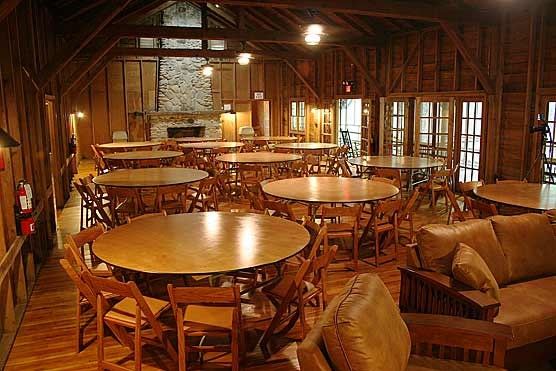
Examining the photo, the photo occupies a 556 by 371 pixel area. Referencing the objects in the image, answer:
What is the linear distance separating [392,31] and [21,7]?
770cm

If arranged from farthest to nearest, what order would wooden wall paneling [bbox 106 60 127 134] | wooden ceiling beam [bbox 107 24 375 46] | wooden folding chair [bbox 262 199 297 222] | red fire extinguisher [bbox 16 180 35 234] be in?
1. wooden wall paneling [bbox 106 60 127 134]
2. wooden ceiling beam [bbox 107 24 375 46]
3. wooden folding chair [bbox 262 199 297 222]
4. red fire extinguisher [bbox 16 180 35 234]

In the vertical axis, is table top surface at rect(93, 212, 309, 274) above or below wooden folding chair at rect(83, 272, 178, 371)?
above

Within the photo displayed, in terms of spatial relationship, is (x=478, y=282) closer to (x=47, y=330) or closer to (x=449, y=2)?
(x=47, y=330)

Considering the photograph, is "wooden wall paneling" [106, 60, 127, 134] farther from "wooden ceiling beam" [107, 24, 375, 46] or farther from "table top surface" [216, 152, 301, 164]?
"table top surface" [216, 152, 301, 164]

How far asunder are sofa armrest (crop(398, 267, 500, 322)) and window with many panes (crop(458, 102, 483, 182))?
599 cm

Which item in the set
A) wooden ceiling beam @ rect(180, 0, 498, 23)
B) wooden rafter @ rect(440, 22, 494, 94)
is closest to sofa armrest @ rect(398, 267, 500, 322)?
wooden ceiling beam @ rect(180, 0, 498, 23)

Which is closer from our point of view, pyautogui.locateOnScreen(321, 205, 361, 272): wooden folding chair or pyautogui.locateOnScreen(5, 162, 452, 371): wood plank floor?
pyautogui.locateOnScreen(5, 162, 452, 371): wood plank floor

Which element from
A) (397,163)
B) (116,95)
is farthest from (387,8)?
(116,95)

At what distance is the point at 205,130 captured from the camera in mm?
15914

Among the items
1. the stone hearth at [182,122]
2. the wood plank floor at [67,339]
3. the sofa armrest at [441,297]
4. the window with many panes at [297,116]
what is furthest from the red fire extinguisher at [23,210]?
the window with many panes at [297,116]

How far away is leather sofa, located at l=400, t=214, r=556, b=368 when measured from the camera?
9.25 feet

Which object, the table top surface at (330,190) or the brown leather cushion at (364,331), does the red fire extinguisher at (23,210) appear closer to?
the table top surface at (330,190)

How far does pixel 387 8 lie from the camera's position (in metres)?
6.93

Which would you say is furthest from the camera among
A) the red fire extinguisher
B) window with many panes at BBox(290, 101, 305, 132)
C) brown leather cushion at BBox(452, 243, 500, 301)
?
window with many panes at BBox(290, 101, 305, 132)
